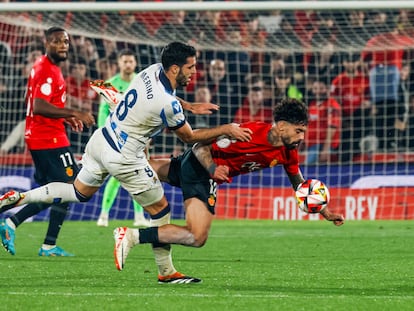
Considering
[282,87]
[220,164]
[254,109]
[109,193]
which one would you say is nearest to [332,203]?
[254,109]

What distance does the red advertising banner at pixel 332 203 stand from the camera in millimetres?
16281

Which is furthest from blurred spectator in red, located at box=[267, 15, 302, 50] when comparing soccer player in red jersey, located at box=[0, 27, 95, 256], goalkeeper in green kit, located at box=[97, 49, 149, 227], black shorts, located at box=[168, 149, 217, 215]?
black shorts, located at box=[168, 149, 217, 215]

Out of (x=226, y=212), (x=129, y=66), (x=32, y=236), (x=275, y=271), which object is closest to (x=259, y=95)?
(x=226, y=212)

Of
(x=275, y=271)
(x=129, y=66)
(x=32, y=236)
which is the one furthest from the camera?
(x=129, y=66)

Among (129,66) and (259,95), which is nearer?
(129,66)

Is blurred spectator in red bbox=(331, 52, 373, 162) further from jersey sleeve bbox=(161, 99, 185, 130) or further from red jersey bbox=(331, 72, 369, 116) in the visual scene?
jersey sleeve bbox=(161, 99, 185, 130)

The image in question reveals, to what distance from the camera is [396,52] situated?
17.9m

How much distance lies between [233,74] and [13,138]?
3930mm

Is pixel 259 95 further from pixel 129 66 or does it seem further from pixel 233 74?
pixel 129 66

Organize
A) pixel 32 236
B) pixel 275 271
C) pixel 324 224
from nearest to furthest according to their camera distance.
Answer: pixel 275 271 → pixel 32 236 → pixel 324 224

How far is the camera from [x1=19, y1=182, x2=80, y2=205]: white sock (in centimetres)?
911

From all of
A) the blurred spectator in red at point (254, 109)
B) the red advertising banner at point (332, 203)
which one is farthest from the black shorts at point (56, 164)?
the blurred spectator in red at point (254, 109)

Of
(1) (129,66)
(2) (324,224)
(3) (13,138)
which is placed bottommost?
(2) (324,224)

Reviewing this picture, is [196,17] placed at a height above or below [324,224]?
above
